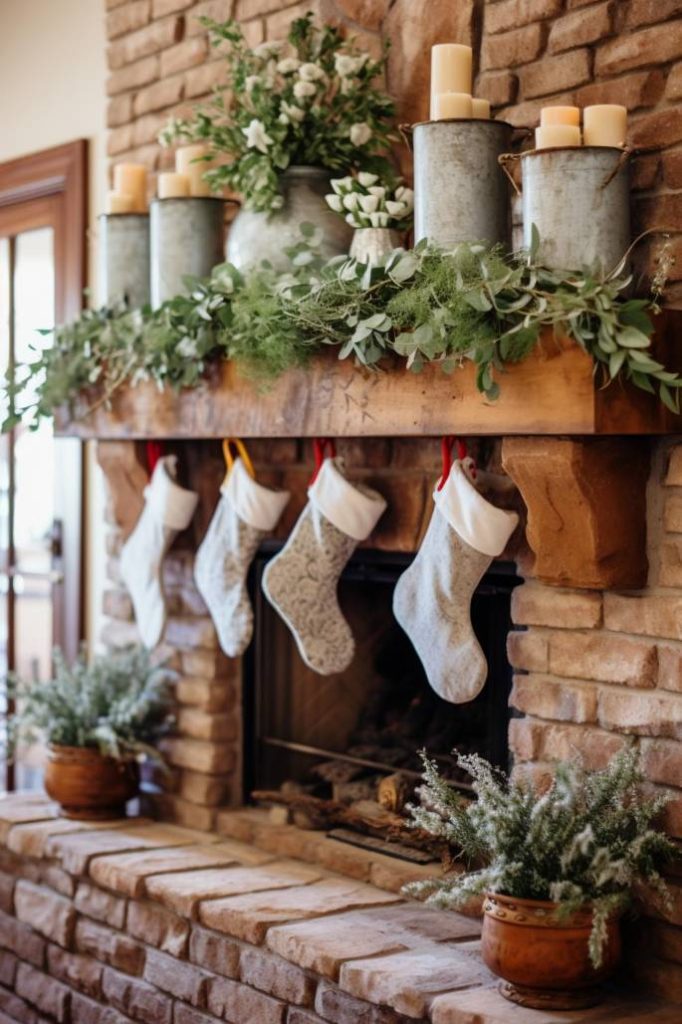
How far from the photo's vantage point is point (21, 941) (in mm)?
3541

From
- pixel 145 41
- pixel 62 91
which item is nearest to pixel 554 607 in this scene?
pixel 145 41

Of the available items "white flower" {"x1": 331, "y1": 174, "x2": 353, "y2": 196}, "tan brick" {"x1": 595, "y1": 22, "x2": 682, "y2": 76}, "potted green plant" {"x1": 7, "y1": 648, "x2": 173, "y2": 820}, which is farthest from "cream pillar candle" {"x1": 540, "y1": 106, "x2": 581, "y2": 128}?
"potted green plant" {"x1": 7, "y1": 648, "x2": 173, "y2": 820}

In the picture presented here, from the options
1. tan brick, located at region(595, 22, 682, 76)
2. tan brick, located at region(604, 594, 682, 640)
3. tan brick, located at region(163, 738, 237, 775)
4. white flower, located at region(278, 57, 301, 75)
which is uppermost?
white flower, located at region(278, 57, 301, 75)

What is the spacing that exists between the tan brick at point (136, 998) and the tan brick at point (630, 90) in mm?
1946

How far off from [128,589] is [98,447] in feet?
1.17

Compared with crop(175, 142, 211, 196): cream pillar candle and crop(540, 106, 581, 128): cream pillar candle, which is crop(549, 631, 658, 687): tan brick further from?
crop(175, 142, 211, 196): cream pillar candle

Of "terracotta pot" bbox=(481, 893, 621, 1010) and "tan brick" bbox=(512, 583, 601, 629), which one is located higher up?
"tan brick" bbox=(512, 583, 601, 629)

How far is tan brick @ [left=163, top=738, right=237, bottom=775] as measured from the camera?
3576 mm

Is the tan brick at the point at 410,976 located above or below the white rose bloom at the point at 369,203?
below

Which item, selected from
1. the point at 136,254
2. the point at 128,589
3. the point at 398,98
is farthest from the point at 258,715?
the point at 398,98

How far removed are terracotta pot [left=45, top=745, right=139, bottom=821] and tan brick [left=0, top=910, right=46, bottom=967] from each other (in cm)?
28

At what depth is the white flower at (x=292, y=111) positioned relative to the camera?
301cm

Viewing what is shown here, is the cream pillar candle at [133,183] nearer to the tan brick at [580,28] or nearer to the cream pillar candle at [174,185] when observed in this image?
the cream pillar candle at [174,185]

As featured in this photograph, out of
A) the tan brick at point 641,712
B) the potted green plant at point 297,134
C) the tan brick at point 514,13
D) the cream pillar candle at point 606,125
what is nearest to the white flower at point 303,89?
the potted green plant at point 297,134
